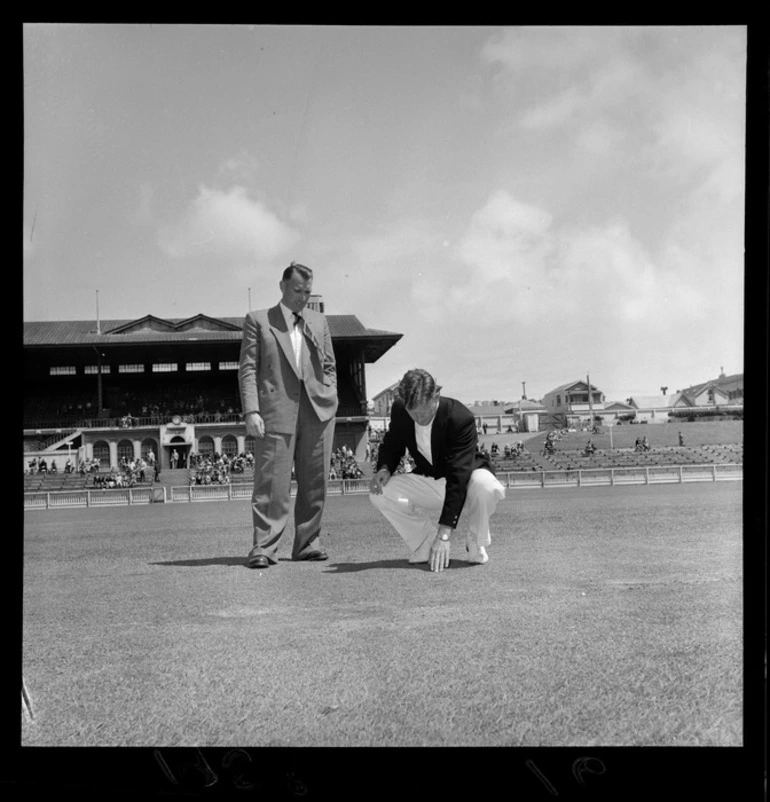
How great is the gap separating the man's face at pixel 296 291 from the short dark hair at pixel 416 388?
1.88ft

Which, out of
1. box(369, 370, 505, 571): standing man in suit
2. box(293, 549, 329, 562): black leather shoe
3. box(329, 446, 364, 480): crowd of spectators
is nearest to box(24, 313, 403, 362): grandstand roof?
box(369, 370, 505, 571): standing man in suit

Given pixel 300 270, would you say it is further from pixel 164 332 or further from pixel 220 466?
pixel 220 466

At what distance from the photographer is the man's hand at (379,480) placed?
339cm

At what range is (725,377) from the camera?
310 cm

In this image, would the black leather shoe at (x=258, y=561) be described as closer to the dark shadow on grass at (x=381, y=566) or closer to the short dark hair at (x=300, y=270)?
the dark shadow on grass at (x=381, y=566)

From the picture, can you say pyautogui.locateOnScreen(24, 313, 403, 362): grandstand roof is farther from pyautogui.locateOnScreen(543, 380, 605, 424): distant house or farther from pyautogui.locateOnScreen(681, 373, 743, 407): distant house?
pyautogui.locateOnScreen(681, 373, 743, 407): distant house

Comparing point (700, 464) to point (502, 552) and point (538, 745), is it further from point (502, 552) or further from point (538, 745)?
point (538, 745)

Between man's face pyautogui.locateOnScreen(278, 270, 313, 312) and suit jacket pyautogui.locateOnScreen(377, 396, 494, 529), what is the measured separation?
64cm

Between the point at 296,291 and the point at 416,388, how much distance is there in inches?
27.5

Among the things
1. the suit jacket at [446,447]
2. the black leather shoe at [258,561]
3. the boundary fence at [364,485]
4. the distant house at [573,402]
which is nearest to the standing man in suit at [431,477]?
the suit jacket at [446,447]

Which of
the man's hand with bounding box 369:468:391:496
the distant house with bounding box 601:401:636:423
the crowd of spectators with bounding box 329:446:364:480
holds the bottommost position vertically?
the man's hand with bounding box 369:468:391:496

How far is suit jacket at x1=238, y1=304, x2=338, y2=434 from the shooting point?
335 cm

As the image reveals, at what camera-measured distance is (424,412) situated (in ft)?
11.2

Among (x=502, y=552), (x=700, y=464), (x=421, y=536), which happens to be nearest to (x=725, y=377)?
(x=700, y=464)
